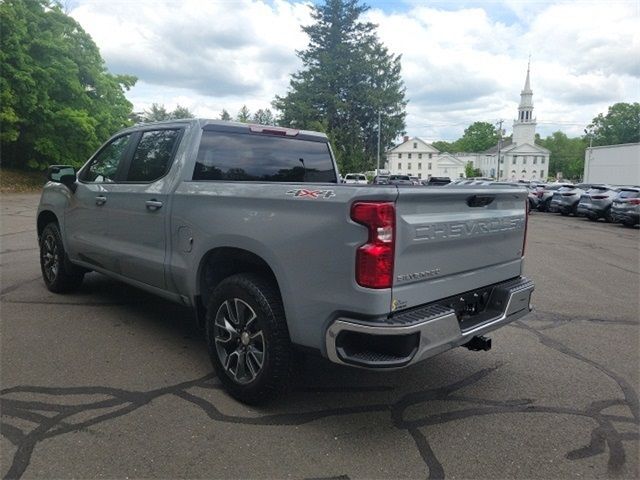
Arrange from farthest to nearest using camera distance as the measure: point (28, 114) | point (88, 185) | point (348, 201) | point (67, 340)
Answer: point (28, 114) → point (88, 185) → point (67, 340) → point (348, 201)

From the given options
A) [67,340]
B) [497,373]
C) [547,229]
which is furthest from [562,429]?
[547,229]

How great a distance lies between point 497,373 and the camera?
13.3 feet

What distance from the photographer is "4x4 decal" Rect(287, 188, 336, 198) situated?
2803 mm

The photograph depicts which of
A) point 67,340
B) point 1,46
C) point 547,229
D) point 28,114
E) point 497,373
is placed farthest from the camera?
point 28,114

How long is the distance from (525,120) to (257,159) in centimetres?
12852

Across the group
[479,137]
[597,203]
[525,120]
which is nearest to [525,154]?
[525,120]

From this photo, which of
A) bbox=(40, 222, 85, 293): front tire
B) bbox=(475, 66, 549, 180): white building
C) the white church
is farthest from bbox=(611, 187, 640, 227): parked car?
bbox=(475, 66, 549, 180): white building

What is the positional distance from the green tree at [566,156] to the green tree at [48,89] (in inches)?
4351

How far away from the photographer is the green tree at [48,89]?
22500 mm

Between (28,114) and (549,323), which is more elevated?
(28,114)

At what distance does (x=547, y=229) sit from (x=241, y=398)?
16177 millimetres

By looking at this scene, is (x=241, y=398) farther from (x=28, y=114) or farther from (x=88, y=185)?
(x=28, y=114)

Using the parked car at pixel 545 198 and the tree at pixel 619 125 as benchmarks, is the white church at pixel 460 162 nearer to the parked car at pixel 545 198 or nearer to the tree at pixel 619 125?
the tree at pixel 619 125

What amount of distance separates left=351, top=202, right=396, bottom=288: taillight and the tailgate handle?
0.83 m
